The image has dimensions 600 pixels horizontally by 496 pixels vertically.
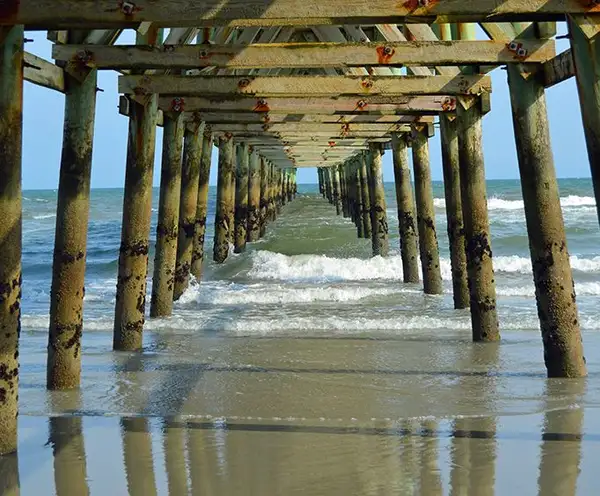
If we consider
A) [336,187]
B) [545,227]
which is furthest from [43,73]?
[336,187]

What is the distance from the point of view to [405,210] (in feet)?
43.5

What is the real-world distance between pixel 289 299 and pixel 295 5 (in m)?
7.31

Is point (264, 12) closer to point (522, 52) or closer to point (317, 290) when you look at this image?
point (522, 52)

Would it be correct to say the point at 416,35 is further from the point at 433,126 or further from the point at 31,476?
the point at 31,476

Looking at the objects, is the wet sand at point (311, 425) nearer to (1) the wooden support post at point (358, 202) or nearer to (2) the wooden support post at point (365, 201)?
(2) the wooden support post at point (365, 201)

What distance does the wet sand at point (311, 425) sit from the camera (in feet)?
13.4

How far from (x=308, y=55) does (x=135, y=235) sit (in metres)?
2.17

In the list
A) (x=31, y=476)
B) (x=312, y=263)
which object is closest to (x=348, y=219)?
(x=312, y=263)

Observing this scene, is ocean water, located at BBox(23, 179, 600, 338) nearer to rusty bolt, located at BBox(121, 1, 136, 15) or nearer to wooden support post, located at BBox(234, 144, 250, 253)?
wooden support post, located at BBox(234, 144, 250, 253)

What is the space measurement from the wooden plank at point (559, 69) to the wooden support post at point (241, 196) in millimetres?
13105

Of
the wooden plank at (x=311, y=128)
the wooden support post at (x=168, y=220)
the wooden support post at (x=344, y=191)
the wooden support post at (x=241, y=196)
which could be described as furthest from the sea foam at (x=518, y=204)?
the wooden support post at (x=168, y=220)

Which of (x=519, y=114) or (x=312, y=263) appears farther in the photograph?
(x=312, y=263)

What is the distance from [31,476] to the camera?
4207mm

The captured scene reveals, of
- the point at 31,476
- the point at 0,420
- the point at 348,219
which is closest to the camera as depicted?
the point at 31,476
